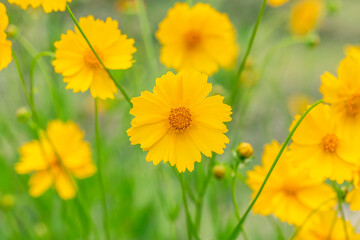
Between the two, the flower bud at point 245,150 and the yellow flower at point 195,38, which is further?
the yellow flower at point 195,38

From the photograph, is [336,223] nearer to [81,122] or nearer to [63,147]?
[63,147]

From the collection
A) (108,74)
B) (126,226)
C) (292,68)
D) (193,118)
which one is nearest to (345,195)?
(193,118)

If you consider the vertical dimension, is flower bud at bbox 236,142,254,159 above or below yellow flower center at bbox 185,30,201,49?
below

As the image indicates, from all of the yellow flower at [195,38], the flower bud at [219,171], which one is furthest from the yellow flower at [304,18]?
the flower bud at [219,171]

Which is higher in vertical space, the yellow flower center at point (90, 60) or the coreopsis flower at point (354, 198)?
the yellow flower center at point (90, 60)

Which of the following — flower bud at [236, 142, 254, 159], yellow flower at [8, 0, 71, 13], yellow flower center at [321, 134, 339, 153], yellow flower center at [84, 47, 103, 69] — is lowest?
flower bud at [236, 142, 254, 159]

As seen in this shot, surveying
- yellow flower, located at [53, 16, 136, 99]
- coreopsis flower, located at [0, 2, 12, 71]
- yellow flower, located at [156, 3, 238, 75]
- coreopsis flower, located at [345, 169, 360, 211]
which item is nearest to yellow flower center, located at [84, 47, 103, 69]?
yellow flower, located at [53, 16, 136, 99]

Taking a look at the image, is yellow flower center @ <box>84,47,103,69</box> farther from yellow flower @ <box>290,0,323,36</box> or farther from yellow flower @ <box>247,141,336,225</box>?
yellow flower @ <box>290,0,323,36</box>

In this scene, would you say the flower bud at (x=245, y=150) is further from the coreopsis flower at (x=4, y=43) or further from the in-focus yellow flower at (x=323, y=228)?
the coreopsis flower at (x=4, y=43)
